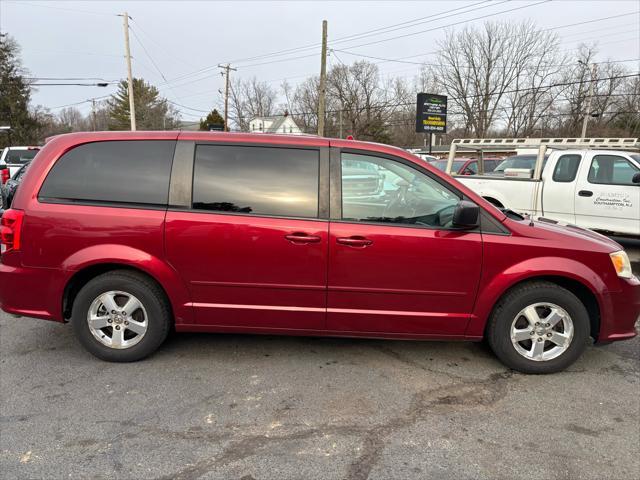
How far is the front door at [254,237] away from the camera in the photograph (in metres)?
3.25

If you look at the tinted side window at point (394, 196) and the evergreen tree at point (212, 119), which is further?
the evergreen tree at point (212, 119)

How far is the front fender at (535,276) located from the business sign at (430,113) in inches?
1067

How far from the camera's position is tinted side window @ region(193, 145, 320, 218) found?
3305 mm

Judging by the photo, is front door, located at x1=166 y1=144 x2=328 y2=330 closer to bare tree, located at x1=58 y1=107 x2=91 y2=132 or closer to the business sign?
the business sign

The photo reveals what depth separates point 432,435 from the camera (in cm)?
267

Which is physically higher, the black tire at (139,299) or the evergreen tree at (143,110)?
the evergreen tree at (143,110)

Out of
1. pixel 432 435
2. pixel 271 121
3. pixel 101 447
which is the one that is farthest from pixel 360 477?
pixel 271 121

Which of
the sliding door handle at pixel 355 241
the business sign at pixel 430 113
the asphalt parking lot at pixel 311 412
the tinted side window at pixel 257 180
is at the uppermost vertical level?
the business sign at pixel 430 113

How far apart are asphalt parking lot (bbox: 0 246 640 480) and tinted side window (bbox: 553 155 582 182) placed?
186 inches

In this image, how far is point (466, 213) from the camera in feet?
10.3

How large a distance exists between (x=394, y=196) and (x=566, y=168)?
5.95 meters

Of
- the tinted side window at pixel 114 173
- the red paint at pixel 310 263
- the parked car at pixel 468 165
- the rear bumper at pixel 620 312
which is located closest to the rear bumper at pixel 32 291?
the red paint at pixel 310 263

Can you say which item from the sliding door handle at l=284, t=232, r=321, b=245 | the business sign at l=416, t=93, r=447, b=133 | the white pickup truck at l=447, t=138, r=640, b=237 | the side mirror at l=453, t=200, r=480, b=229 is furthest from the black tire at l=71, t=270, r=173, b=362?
the business sign at l=416, t=93, r=447, b=133

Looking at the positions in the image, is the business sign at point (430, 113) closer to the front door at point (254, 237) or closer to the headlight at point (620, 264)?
the headlight at point (620, 264)
